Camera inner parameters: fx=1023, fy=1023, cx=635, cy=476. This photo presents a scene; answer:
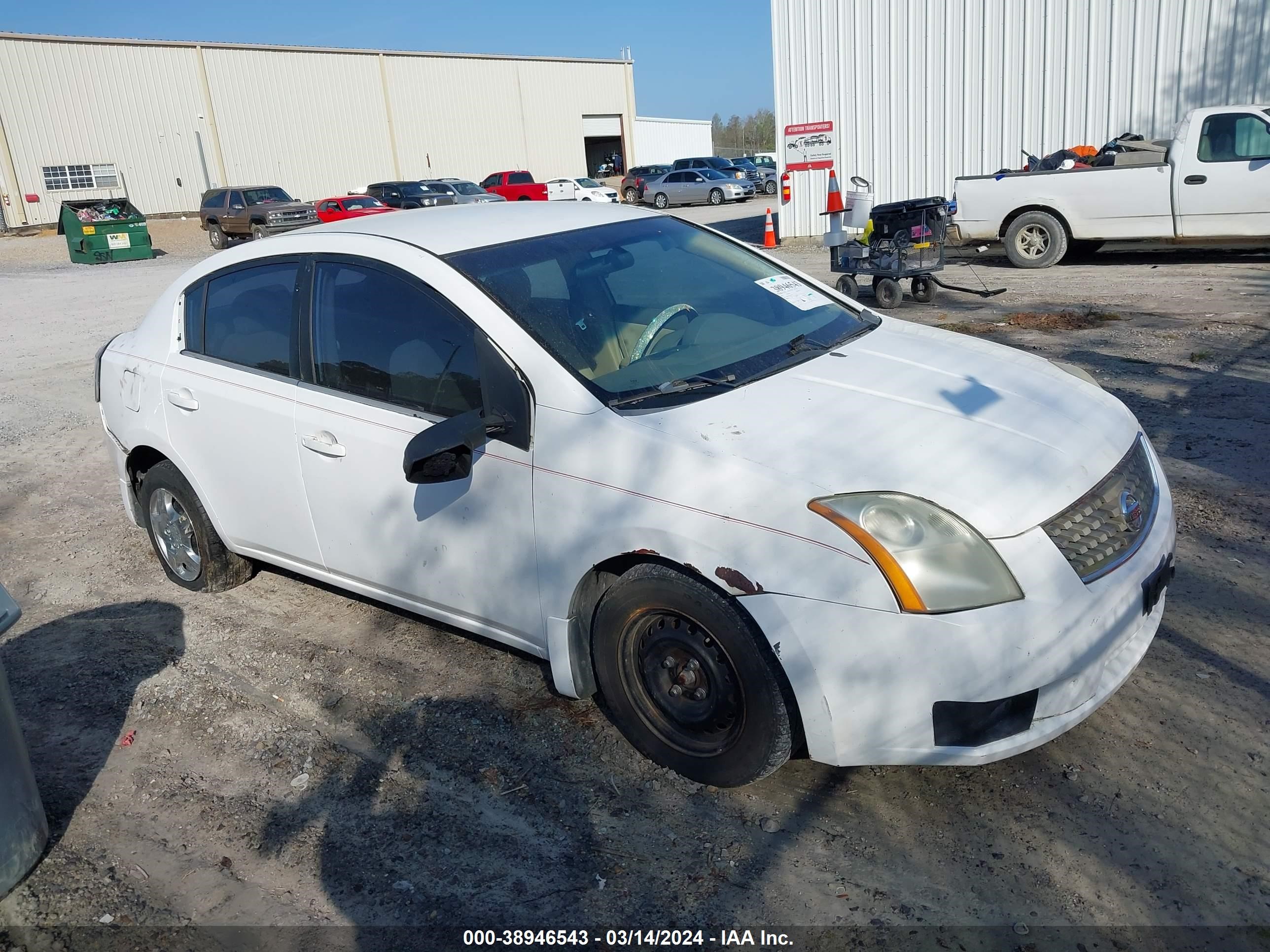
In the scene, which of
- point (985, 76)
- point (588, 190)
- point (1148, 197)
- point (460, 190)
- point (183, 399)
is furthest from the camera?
point (588, 190)

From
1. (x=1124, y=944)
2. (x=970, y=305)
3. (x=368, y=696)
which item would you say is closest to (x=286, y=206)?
(x=970, y=305)

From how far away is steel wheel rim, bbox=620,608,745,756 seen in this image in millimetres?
3018

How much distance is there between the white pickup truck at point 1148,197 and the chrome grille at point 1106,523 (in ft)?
35.4

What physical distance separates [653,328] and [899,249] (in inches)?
304

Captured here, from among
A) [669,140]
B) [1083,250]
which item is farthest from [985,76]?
[669,140]

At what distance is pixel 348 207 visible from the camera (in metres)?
30.1

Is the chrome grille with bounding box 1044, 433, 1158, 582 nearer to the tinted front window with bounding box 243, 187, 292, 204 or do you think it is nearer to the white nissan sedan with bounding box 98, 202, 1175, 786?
the white nissan sedan with bounding box 98, 202, 1175, 786

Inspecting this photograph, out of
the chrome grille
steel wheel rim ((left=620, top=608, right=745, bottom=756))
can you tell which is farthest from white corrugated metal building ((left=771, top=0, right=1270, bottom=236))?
steel wheel rim ((left=620, top=608, right=745, bottom=756))

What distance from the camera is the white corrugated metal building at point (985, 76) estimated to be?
50.7ft

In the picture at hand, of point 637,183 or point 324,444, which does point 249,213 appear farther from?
point 324,444

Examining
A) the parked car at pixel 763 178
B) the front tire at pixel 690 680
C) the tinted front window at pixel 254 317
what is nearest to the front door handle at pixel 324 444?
the tinted front window at pixel 254 317

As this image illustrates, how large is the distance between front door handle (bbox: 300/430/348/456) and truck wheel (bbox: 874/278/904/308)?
823cm

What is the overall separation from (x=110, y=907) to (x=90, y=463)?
5.34 meters

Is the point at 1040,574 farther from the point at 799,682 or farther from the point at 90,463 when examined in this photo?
the point at 90,463
